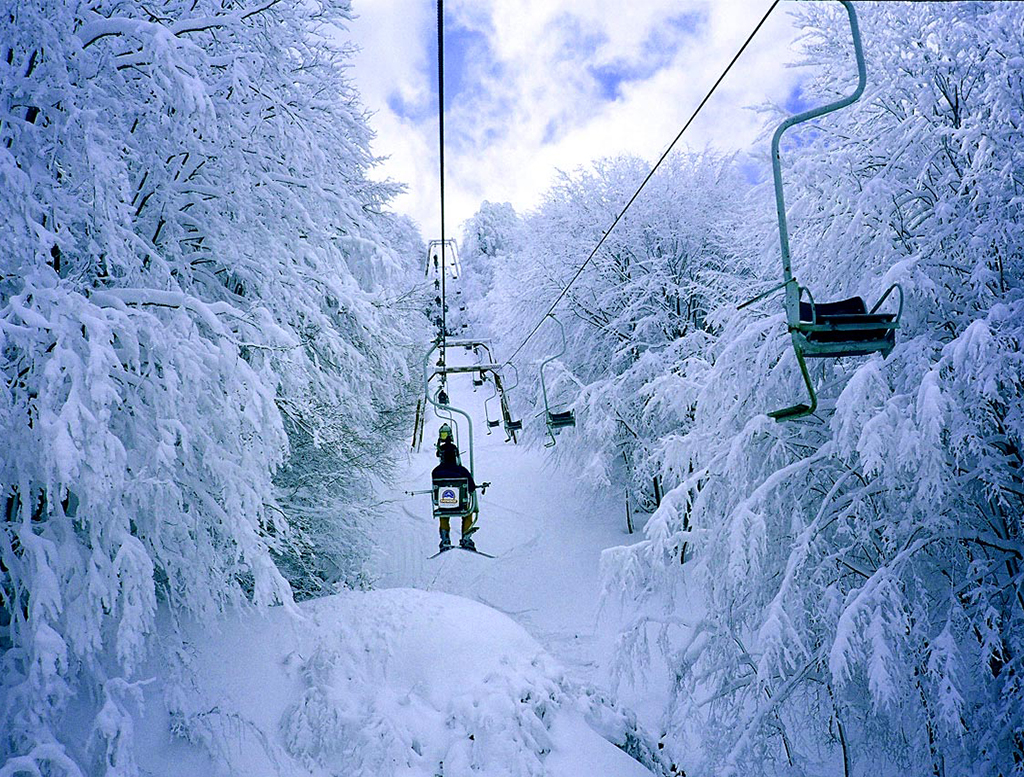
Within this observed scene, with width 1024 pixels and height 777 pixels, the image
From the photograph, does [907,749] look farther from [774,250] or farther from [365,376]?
[365,376]

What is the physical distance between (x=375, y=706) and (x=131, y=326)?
4567 millimetres

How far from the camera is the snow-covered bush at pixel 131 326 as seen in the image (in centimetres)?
453

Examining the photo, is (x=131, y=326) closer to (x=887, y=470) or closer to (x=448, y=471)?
(x=448, y=471)

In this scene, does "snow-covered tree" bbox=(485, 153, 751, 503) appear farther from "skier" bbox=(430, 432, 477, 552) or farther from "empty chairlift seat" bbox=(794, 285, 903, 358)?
"empty chairlift seat" bbox=(794, 285, 903, 358)

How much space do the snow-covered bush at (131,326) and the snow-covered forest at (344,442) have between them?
0.12 ft

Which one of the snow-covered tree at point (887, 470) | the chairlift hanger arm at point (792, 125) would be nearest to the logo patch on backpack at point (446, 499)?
the snow-covered tree at point (887, 470)

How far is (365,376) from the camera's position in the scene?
9508mm

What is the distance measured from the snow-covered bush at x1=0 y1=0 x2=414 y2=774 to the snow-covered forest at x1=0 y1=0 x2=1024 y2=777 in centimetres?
4

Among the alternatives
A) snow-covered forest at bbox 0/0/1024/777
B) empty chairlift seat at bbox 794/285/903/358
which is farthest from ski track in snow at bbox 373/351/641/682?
empty chairlift seat at bbox 794/285/903/358

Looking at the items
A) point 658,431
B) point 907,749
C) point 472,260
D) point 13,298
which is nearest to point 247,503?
point 13,298

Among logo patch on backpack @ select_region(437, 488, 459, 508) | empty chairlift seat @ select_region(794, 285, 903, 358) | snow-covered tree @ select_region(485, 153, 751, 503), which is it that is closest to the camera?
empty chairlift seat @ select_region(794, 285, 903, 358)

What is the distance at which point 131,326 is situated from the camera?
192 inches

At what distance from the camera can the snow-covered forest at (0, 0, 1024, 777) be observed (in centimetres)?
481

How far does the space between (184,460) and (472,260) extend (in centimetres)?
5542
